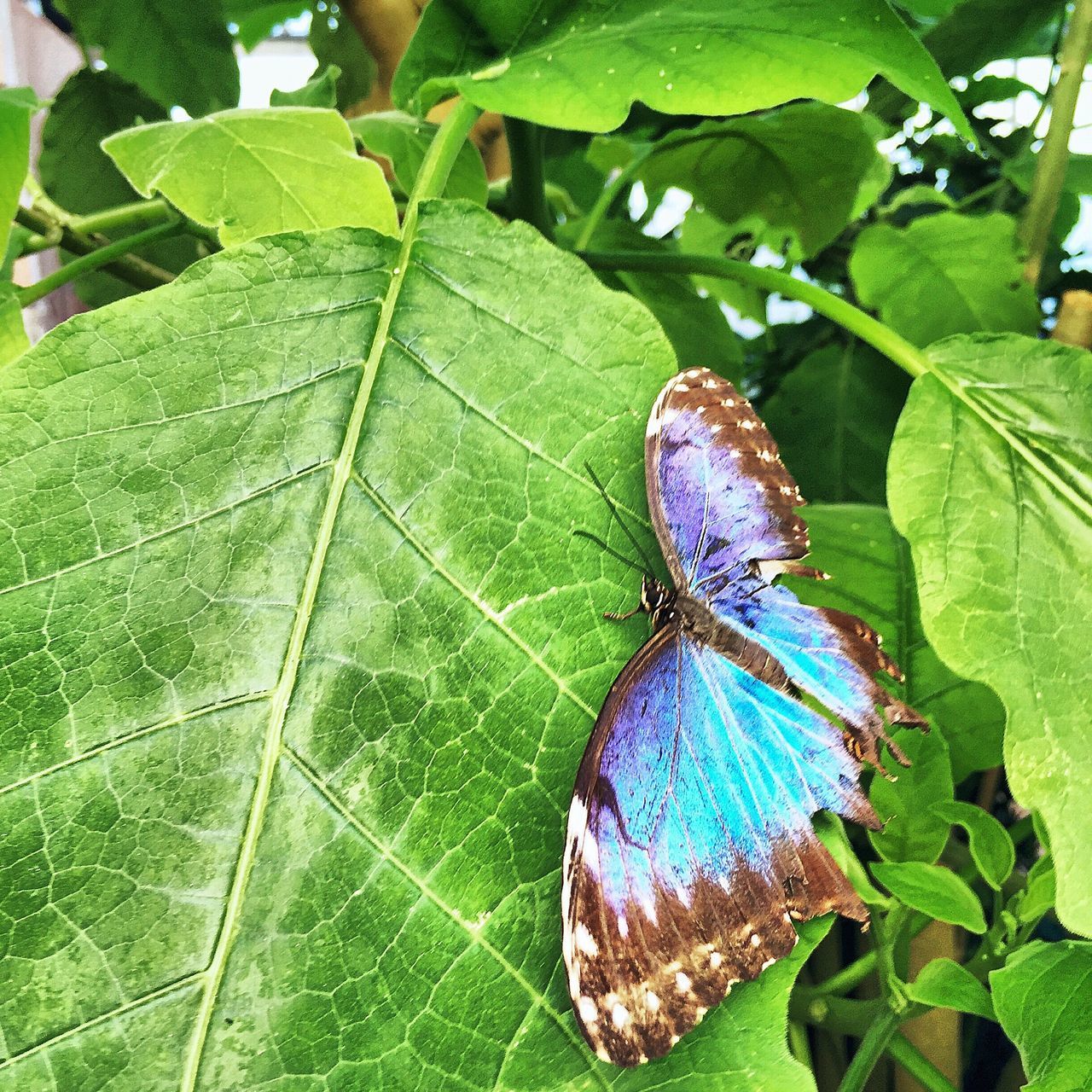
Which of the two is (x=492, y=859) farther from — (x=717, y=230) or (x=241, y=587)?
(x=717, y=230)

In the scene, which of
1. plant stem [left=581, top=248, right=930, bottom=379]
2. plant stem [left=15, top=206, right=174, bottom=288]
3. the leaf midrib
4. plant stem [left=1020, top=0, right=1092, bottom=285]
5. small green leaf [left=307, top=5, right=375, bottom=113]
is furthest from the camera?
small green leaf [left=307, top=5, right=375, bottom=113]

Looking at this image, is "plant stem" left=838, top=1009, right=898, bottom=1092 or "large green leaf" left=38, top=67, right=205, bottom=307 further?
"large green leaf" left=38, top=67, right=205, bottom=307

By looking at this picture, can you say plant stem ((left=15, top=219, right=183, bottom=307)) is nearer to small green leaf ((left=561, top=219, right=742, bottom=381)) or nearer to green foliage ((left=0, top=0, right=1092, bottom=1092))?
green foliage ((left=0, top=0, right=1092, bottom=1092))

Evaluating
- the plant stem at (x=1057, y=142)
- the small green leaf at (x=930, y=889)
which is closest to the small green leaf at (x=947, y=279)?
the plant stem at (x=1057, y=142)

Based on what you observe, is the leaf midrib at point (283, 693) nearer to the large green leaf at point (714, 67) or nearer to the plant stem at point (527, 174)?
the large green leaf at point (714, 67)

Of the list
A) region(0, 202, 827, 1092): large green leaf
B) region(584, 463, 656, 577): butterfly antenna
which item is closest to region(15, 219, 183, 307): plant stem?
region(0, 202, 827, 1092): large green leaf

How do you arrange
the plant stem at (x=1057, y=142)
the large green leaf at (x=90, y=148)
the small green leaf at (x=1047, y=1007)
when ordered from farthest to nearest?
the large green leaf at (x=90, y=148), the plant stem at (x=1057, y=142), the small green leaf at (x=1047, y=1007)

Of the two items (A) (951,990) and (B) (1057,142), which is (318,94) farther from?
(A) (951,990)
